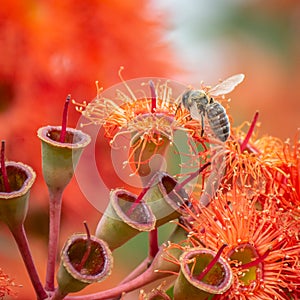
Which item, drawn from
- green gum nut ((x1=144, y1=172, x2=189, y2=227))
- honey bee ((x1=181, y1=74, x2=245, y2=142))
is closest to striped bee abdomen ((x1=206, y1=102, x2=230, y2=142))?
honey bee ((x1=181, y1=74, x2=245, y2=142))

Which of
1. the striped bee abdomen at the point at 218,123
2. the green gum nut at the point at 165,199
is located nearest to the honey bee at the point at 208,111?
the striped bee abdomen at the point at 218,123

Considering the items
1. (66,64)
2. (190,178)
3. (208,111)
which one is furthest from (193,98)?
(66,64)

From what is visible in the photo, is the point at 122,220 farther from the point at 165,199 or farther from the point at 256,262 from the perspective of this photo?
the point at 256,262

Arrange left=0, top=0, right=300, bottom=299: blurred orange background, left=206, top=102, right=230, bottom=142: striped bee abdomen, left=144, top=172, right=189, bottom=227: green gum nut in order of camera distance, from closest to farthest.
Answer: left=144, top=172, right=189, bottom=227: green gum nut, left=206, top=102, right=230, bottom=142: striped bee abdomen, left=0, top=0, right=300, bottom=299: blurred orange background

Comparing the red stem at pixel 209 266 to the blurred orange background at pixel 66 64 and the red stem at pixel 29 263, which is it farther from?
the blurred orange background at pixel 66 64

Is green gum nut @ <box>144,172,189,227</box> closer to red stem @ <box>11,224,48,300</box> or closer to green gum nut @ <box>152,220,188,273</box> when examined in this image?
green gum nut @ <box>152,220,188,273</box>
